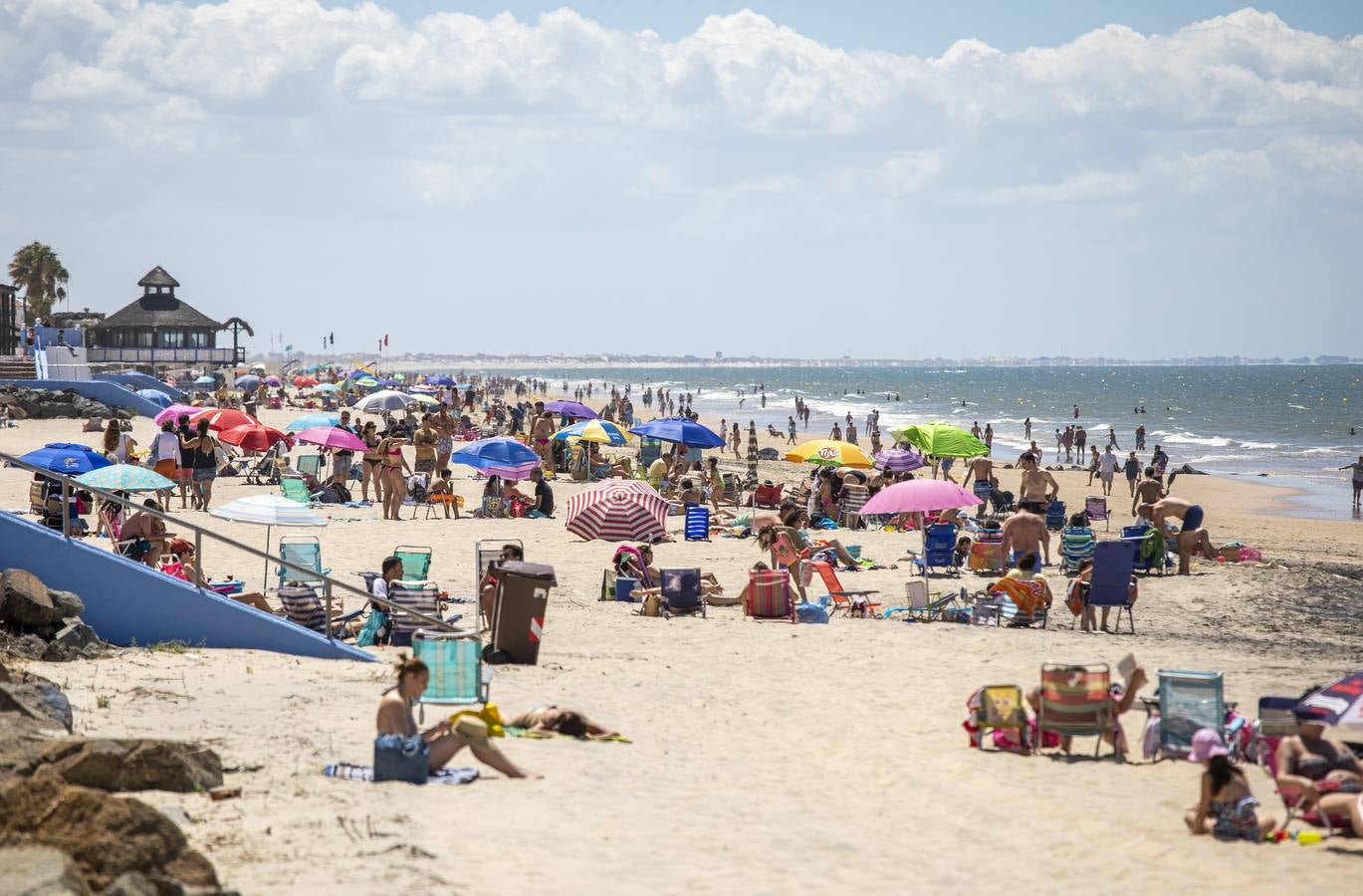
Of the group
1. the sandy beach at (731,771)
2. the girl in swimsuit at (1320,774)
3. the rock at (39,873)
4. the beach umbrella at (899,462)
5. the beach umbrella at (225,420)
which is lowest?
the sandy beach at (731,771)

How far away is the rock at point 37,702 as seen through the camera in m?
7.16

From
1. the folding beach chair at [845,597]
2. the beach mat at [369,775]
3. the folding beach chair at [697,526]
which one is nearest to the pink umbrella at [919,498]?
the folding beach chair at [845,597]

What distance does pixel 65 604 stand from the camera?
10055 mm

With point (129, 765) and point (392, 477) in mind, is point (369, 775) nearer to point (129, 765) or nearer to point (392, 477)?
point (129, 765)

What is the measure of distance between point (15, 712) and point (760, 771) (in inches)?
162

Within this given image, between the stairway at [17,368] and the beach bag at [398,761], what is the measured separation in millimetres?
38664

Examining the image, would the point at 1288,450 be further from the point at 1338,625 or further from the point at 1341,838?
the point at 1341,838

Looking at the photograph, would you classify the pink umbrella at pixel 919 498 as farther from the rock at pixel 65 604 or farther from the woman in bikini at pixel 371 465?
the rock at pixel 65 604

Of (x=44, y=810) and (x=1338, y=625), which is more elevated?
(x=44, y=810)

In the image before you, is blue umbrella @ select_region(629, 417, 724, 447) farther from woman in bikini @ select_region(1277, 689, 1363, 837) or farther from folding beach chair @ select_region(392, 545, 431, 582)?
woman in bikini @ select_region(1277, 689, 1363, 837)

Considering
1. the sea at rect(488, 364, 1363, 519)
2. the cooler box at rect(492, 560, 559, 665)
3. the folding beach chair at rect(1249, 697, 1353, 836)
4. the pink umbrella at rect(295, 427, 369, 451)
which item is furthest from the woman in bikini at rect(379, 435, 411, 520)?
the sea at rect(488, 364, 1363, 519)

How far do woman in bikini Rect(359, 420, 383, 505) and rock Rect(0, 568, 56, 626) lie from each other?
359 inches

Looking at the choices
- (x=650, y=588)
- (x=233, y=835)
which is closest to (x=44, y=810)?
(x=233, y=835)

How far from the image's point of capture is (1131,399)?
103 metres
